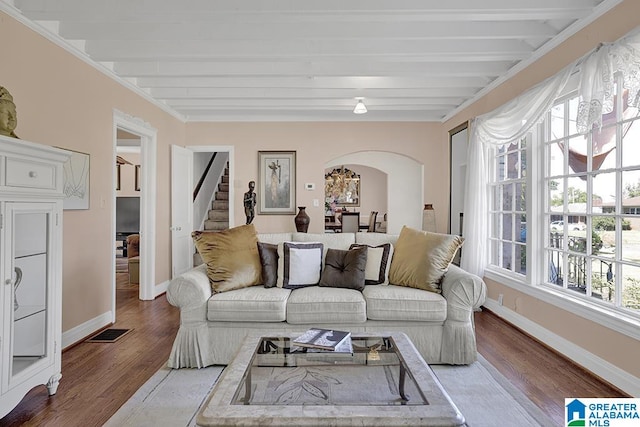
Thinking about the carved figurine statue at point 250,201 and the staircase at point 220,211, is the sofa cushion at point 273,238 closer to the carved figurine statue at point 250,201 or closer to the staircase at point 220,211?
the carved figurine statue at point 250,201

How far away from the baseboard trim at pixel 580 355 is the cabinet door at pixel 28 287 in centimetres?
355

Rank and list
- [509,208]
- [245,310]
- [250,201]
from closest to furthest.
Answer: [245,310] → [509,208] → [250,201]

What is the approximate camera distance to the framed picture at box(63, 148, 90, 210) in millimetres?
3313

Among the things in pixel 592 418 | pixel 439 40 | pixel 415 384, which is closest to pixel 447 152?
pixel 439 40

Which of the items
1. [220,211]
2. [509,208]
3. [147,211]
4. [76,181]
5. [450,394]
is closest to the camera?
[450,394]

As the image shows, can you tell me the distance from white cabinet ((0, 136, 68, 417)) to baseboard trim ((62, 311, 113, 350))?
0.97 metres

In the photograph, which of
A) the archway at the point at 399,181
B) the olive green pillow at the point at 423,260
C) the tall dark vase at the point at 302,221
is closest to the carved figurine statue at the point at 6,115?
the olive green pillow at the point at 423,260

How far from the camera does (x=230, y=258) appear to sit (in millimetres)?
3236

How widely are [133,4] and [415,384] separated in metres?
2.96

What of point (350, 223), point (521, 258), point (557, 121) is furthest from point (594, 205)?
point (350, 223)

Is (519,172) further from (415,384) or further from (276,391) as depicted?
(276,391)

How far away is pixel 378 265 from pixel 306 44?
204 centimetres

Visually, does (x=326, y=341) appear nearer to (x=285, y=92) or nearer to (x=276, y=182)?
(x=285, y=92)

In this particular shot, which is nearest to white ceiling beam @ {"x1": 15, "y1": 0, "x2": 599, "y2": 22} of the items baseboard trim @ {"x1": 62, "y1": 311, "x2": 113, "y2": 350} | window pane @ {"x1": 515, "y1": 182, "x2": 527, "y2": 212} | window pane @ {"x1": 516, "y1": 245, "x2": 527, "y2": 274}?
window pane @ {"x1": 515, "y1": 182, "x2": 527, "y2": 212}
